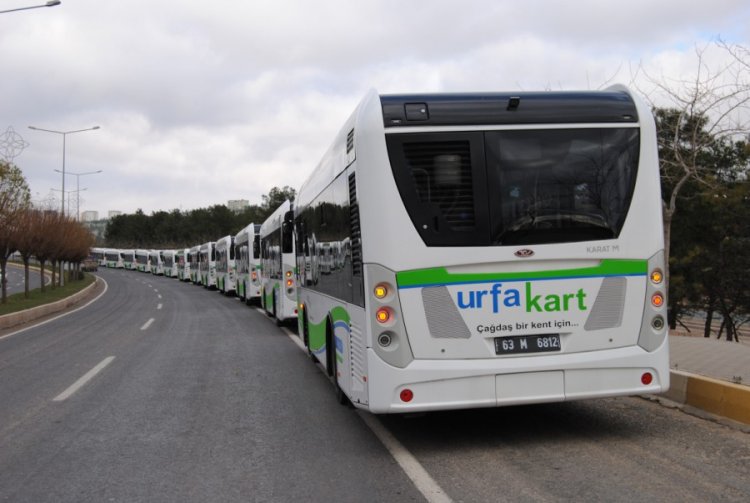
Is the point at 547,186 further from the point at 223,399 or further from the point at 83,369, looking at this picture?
the point at 83,369

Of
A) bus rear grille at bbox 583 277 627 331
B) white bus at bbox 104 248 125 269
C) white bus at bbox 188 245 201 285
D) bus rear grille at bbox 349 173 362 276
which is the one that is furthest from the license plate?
white bus at bbox 104 248 125 269

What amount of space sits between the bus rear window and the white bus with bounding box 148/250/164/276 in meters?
73.6

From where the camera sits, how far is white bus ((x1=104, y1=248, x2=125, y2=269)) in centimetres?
10106

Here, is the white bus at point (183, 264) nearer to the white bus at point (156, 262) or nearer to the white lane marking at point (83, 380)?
the white bus at point (156, 262)

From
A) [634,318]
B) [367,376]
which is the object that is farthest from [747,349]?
[367,376]

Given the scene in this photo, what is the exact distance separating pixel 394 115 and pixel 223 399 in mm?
4527

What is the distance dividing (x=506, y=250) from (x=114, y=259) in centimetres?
10487

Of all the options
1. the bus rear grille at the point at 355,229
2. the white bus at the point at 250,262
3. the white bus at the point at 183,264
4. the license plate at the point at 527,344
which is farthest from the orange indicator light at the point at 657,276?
the white bus at the point at 183,264

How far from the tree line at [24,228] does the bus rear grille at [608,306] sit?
25098 millimetres

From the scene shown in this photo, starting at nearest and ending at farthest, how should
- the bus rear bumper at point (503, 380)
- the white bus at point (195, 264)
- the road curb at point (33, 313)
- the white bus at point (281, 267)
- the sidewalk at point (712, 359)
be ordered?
the bus rear bumper at point (503, 380) → the sidewalk at point (712, 359) → the white bus at point (281, 267) → the road curb at point (33, 313) → the white bus at point (195, 264)

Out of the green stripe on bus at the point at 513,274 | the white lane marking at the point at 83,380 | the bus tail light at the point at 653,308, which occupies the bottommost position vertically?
the white lane marking at the point at 83,380

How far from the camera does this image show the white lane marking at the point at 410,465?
4809mm

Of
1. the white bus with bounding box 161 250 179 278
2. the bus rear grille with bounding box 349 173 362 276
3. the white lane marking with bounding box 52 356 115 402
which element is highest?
the white bus with bounding box 161 250 179 278

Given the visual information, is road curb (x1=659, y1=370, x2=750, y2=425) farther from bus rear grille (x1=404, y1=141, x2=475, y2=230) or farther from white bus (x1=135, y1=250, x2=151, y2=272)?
white bus (x1=135, y1=250, x2=151, y2=272)
